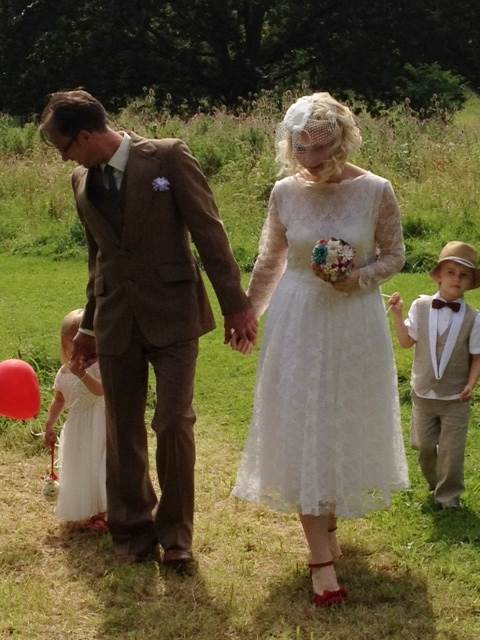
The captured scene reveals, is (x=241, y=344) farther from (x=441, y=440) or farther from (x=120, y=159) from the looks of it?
(x=441, y=440)

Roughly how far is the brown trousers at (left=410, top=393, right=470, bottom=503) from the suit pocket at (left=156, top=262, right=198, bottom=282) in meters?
1.42

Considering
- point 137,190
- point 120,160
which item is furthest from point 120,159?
point 137,190

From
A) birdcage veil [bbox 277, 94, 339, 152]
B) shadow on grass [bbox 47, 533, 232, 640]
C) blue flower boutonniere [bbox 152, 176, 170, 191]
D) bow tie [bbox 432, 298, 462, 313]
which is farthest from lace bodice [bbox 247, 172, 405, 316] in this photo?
shadow on grass [bbox 47, 533, 232, 640]

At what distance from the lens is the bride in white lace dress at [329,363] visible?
441 cm

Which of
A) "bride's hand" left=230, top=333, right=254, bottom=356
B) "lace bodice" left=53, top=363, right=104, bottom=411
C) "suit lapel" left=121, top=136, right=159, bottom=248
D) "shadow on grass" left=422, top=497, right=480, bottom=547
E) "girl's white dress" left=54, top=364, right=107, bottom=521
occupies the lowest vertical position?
"shadow on grass" left=422, top=497, right=480, bottom=547

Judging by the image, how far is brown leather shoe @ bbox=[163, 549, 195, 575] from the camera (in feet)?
15.7

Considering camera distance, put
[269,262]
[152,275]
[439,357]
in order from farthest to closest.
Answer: [439,357], [269,262], [152,275]

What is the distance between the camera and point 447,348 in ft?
17.1

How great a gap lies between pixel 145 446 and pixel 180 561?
555 millimetres

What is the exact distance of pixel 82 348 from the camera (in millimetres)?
5055

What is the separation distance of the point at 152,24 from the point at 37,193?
21873 millimetres

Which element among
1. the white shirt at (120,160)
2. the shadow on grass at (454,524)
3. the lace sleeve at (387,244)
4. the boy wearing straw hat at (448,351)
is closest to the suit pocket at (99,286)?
the white shirt at (120,160)

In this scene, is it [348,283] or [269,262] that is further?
[269,262]

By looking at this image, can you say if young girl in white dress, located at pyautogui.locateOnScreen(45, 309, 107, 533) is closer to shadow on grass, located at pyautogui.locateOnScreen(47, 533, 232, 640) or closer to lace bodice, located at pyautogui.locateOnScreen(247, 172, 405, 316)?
shadow on grass, located at pyautogui.locateOnScreen(47, 533, 232, 640)
